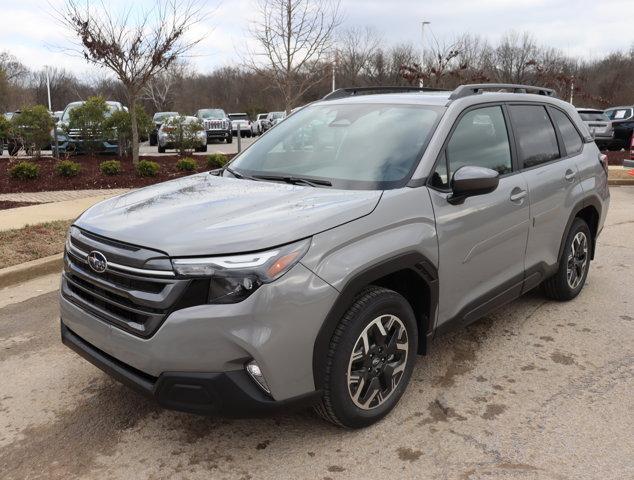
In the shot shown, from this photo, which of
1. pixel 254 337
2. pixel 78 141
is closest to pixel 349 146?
pixel 254 337

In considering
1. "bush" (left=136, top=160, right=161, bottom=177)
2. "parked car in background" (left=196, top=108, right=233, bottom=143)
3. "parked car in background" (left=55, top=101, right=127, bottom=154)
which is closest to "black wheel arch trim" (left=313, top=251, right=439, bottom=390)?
"bush" (left=136, top=160, right=161, bottom=177)

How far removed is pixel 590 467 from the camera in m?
2.74

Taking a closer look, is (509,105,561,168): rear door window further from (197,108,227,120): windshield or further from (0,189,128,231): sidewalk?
(197,108,227,120): windshield

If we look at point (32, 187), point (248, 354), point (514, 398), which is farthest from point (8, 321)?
point (32, 187)

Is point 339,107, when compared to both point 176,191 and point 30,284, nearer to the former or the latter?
point 176,191

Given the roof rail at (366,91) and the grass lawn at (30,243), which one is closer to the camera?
the roof rail at (366,91)

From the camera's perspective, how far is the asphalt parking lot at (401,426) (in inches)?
109

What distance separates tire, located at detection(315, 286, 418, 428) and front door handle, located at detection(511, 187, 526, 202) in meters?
1.25

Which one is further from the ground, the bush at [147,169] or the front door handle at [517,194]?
the front door handle at [517,194]

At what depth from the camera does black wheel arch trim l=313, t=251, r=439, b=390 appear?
2.67 metres

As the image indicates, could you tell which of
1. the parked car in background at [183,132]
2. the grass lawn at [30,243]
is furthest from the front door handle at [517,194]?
the parked car in background at [183,132]

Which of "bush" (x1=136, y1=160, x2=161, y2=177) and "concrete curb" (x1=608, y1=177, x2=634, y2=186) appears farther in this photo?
"concrete curb" (x1=608, y1=177, x2=634, y2=186)

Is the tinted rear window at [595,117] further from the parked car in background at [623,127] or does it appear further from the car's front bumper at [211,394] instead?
the car's front bumper at [211,394]

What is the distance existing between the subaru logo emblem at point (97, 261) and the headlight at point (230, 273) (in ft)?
1.45
